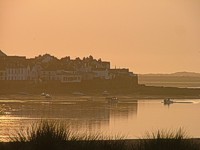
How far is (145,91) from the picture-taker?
299ft

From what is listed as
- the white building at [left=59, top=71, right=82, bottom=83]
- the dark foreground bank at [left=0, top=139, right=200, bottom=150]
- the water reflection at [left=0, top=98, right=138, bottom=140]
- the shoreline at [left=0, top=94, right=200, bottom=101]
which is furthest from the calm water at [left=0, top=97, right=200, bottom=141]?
the white building at [left=59, top=71, right=82, bottom=83]

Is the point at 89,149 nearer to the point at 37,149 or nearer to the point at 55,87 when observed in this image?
the point at 37,149

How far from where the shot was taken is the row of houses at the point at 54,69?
3455 inches

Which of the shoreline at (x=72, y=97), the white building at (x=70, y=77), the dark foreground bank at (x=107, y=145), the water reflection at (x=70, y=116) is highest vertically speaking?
the white building at (x=70, y=77)

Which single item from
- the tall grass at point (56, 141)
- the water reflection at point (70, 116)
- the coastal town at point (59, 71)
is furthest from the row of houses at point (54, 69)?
the tall grass at point (56, 141)

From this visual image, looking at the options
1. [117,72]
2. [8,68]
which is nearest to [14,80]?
[8,68]

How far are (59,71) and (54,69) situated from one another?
155cm

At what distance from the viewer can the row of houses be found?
87.8 metres

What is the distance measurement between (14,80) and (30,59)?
28.3 ft

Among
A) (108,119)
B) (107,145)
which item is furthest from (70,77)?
(107,145)

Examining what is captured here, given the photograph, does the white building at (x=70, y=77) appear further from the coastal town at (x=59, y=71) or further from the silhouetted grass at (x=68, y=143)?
the silhouetted grass at (x=68, y=143)

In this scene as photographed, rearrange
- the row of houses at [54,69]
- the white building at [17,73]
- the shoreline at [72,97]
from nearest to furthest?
the shoreline at [72,97], the white building at [17,73], the row of houses at [54,69]

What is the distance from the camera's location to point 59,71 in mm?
89375

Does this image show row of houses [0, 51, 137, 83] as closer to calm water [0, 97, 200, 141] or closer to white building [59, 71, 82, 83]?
white building [59, 71, 82, 83]
